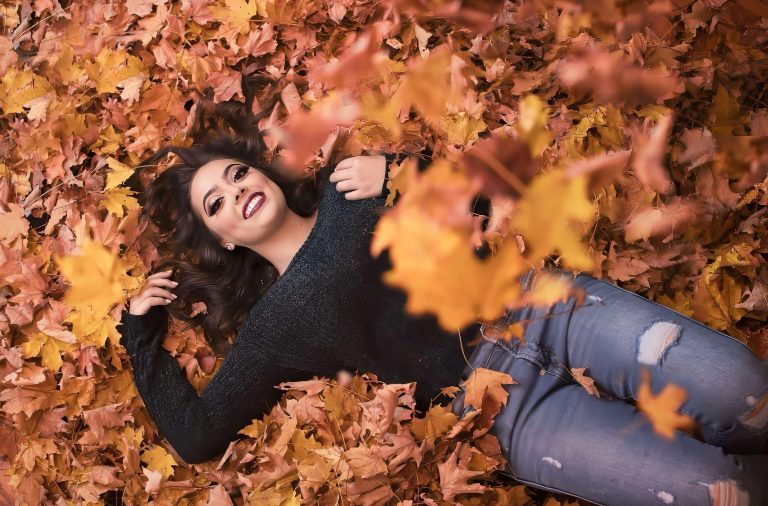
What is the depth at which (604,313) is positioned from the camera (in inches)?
67.2

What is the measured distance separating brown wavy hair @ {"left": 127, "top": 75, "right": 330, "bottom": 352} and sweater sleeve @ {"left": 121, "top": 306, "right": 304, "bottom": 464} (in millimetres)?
205

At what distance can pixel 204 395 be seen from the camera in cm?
191

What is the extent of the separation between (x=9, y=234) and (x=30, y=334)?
1.28 feet

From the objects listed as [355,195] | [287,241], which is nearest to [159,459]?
[287,241]

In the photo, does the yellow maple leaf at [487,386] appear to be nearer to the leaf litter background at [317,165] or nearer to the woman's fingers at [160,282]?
the leaf litter background at [317,165]

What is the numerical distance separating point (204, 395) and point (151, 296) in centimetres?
37

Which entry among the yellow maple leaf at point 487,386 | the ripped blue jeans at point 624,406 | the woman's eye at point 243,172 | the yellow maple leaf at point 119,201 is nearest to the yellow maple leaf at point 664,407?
the ripped blue jeans at point 624,406

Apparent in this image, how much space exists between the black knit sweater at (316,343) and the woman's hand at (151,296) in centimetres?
4

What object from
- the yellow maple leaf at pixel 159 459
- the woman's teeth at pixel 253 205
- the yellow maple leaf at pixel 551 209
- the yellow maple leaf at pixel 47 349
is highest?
the yellow maple leaf at pixel 551 209

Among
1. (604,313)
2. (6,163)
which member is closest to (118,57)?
(6,163)

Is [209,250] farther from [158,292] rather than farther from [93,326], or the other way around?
[93,326]

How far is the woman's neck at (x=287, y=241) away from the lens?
6.29 ft

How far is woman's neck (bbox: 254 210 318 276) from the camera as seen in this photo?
1916mm

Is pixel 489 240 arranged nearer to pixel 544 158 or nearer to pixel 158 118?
Answer: pixel 544 158
